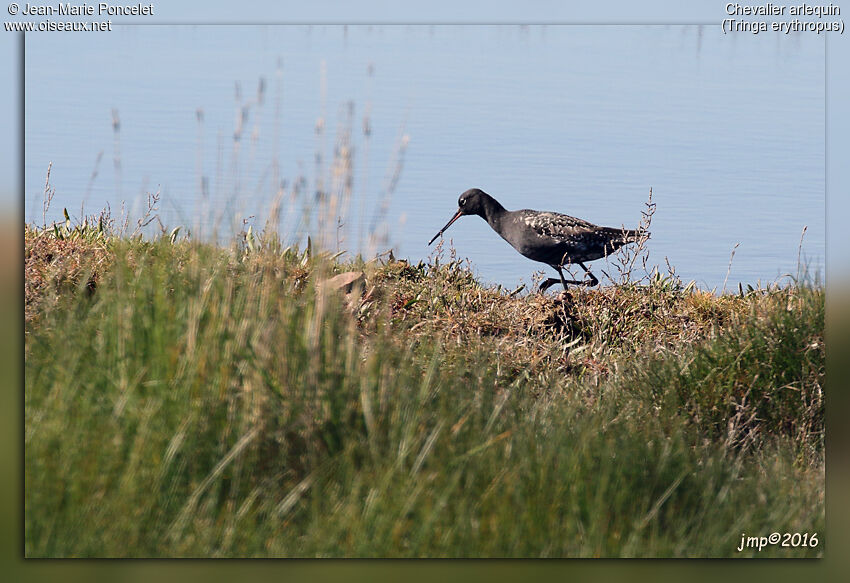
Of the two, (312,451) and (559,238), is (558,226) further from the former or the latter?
(312,451)

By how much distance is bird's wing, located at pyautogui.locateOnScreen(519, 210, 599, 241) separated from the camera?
26.8ft

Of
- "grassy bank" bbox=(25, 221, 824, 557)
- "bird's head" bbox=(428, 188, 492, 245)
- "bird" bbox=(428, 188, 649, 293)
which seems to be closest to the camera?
"grassy bank" bbox=(25, 221, 824, 557)

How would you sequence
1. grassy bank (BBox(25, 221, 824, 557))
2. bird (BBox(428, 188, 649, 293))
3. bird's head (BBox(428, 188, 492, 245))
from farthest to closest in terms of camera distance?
bird's head (BBox(428, 188, 492, 245)) → bird (BBox(428, 188, 649, 293)) → grassy bank (BBox(25, 221, 824, 557))

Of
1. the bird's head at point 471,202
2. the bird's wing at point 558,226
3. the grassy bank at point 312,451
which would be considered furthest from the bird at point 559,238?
the grassy bank at point 312,451

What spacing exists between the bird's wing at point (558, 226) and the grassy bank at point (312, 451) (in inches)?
134

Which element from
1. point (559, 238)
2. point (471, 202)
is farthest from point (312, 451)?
point (471, 202)

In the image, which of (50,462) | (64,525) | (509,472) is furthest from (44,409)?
(509,472)

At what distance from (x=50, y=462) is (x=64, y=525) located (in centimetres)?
29

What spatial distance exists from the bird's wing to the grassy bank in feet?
11.2

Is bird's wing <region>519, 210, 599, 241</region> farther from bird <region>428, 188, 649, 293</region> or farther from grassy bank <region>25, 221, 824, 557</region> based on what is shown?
grassy bank <region>25, 221, 824, 557</region>

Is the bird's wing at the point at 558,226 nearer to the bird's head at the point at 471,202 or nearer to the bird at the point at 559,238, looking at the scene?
the bird at the point at 559,238

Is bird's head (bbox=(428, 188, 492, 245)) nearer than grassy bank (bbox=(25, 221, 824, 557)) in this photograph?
No

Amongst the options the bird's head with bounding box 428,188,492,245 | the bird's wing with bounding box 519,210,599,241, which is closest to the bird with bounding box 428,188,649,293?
the bird's wing with bounding box 519,210,599,241

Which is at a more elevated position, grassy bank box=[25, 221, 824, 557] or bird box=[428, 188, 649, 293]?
bird box=[428, 188, 649, 293]
